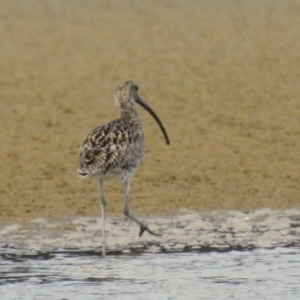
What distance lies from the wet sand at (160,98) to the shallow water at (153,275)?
2009 mm

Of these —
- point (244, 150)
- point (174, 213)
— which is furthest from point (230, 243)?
point (244, 150)

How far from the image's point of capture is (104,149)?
10117mm

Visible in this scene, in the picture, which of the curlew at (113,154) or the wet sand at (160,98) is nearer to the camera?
the curlew at (113,154)

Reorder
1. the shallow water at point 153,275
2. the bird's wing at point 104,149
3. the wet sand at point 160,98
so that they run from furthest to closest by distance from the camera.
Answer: the wet sand at point 160,98, the bird's wing at point 104,149, the shallow water at point 153,275

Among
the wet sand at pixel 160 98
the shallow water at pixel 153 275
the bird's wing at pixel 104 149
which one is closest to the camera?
the shallow water at pixel 153 275

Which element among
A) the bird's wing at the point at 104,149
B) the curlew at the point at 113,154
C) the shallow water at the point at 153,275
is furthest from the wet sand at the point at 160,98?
the shallow water at the point at 153,275

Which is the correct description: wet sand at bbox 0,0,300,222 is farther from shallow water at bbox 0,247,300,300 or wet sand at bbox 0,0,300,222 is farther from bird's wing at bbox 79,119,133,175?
shallow water at bbox 0,247,300,300

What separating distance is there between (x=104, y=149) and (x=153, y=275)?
1.61 metres

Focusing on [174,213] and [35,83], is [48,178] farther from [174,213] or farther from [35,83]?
[35,83]

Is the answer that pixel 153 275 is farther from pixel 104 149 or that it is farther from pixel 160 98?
pixel 160 98

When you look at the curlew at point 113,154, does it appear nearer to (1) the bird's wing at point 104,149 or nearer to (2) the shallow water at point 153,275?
(1) the bird's wing at point 104,149

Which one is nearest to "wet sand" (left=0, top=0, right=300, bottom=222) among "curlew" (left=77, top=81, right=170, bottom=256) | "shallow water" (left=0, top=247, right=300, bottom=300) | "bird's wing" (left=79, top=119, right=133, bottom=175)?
"curlew" (left=77, top=81, right=170, bottom=256)

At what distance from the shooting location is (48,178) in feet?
41.7

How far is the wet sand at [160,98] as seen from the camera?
40.4ft
